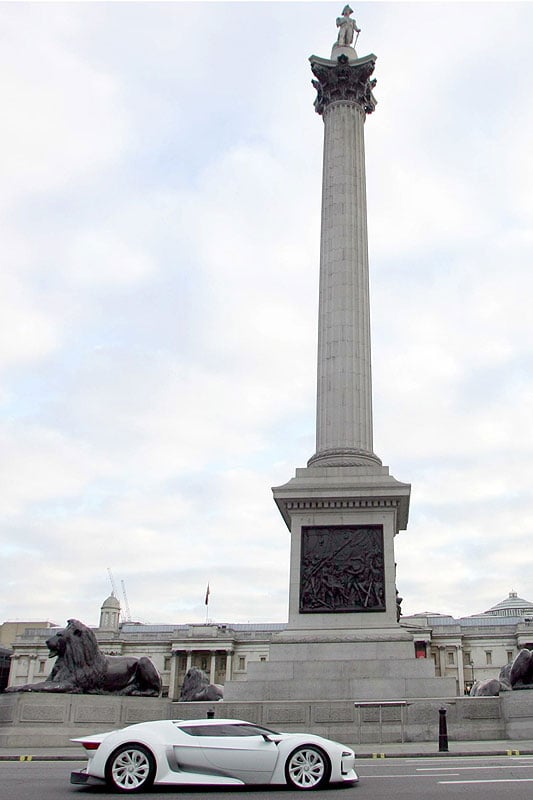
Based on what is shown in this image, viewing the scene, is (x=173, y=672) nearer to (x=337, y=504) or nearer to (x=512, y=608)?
(x=512, y=608)

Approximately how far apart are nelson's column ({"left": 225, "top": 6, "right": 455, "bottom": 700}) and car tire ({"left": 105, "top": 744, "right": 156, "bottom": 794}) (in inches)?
637

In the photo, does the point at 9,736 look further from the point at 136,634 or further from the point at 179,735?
the point at 136,634

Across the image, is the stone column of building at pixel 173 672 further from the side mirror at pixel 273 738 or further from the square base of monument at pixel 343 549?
the side mirror at pixel 273 738

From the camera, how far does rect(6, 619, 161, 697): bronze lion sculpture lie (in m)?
24.2

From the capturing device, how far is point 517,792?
38.9 feet

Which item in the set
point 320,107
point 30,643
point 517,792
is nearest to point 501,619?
point 30,643

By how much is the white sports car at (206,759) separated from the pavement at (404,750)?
22.0 feet

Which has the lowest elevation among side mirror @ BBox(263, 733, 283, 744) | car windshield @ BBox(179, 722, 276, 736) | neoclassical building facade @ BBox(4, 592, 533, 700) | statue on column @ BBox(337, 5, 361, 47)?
side mirror @ BBox(263, 733, 283, 744)

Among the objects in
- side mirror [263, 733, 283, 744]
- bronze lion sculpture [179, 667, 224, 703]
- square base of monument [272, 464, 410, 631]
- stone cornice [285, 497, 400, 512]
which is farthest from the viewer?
stone cornice [285, 497, 400, 512]

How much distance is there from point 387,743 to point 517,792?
11.6m

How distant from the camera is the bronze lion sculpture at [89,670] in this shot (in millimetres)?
24188

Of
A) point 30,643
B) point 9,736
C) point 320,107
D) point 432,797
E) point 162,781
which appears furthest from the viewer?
point 30,643

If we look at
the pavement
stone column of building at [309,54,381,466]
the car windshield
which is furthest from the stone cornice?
the car windshield

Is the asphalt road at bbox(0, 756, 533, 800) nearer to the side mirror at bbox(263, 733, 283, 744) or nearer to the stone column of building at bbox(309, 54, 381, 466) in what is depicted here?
the side mirror at bbox(263, 733, 283, 744)
